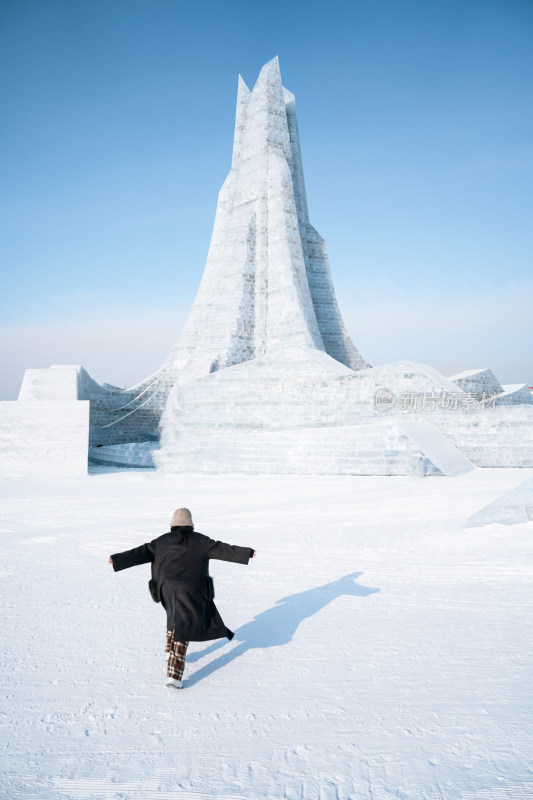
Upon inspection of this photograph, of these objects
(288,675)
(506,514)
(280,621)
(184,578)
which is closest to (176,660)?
(184,578)

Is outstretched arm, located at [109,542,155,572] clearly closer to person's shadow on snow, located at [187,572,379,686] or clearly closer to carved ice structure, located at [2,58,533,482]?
person's shadow on snow, located at [187,572,379,686]

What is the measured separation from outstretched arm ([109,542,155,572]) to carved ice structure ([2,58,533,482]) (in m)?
8.65

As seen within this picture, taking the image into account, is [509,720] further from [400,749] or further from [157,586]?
[157,586]

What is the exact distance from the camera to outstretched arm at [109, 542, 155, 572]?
293 centimetres

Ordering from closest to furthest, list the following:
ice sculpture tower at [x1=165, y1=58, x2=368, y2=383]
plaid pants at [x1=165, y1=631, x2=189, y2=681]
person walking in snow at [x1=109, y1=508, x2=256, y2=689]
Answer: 1. plaid pants at [x1=165, y1=631, x2=189, y2=681]
2. person walking in snow at [x1=109, y1=508, x2=256, y2=689]
3. ice sculpture tower at [x1=165, y1=58, x2=368, y2=383]

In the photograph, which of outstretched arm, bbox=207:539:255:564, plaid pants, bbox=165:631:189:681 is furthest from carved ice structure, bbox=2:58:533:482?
plaid pants, bbox=165:631:189:681

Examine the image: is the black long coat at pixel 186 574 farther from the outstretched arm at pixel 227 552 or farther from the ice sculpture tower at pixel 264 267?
the ice sculpture tower at pixel 264 267

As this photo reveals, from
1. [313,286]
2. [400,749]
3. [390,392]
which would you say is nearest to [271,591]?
[400,749]

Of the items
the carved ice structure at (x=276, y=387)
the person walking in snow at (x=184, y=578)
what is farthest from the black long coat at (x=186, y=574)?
the carved ice structure at (x=276, y=387)

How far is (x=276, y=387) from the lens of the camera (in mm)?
13875

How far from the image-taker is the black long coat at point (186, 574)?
2.82 meters

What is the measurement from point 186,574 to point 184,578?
0.07 feet

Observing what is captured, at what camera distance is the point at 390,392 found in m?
12.8

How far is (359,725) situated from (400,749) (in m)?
0.21
